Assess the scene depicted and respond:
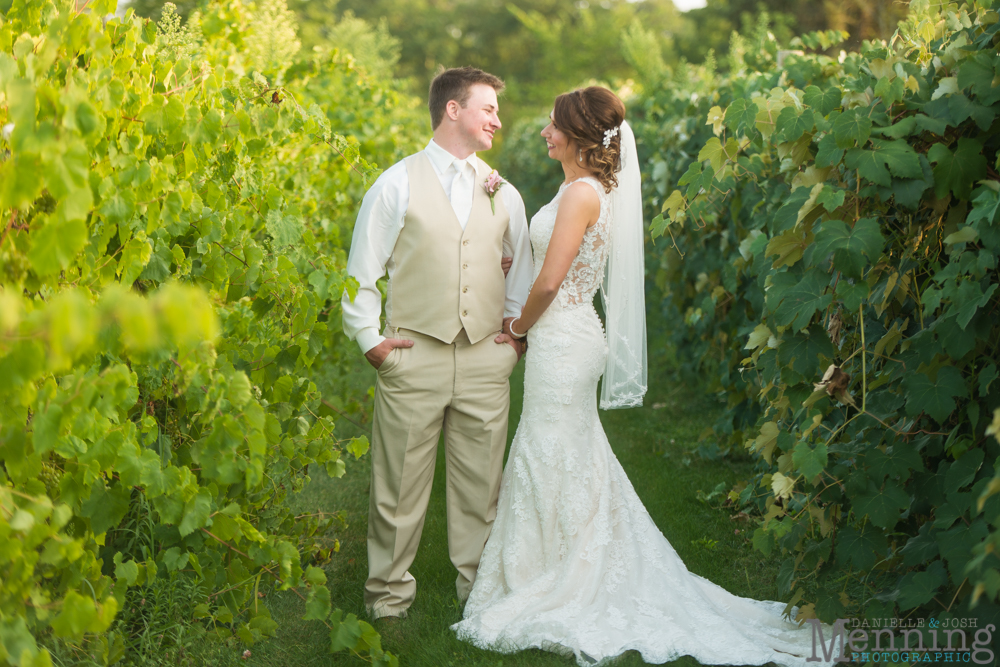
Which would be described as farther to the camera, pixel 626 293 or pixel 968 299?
pixel 626 293

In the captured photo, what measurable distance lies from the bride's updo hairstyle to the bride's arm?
13 cm

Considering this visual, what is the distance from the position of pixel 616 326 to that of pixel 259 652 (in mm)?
1853

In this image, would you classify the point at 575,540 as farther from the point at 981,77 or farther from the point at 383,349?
the point at 981,77

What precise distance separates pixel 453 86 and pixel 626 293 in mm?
1095

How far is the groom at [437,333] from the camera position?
3.03 m

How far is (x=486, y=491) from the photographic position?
3.25 m

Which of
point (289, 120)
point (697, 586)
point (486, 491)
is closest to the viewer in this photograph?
point (289, 120)

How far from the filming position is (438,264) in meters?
3.01

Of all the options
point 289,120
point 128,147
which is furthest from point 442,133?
point 128,147

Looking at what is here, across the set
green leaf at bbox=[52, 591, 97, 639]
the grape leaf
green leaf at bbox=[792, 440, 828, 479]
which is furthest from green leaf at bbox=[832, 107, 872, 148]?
green leaf at bbox=[52, 591, 97, 639]

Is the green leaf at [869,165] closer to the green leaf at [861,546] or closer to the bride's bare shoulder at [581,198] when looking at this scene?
the green leaf at [861,546]

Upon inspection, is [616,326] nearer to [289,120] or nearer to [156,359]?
[289,120]

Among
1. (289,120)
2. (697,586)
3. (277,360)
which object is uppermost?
(289,120)

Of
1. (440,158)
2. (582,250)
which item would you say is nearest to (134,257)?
(440,158)
